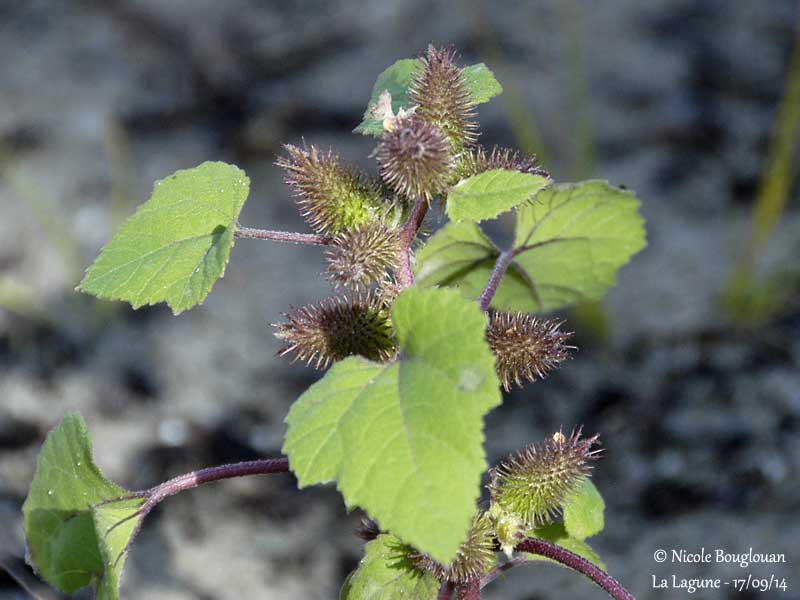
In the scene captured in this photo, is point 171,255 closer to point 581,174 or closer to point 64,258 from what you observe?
point 581,174

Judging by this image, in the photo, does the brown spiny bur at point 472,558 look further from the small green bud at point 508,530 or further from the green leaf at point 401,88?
the green leaf at point 401,88


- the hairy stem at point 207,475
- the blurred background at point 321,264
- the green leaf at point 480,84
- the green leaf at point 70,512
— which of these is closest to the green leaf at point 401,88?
the green leaf at point 480,84

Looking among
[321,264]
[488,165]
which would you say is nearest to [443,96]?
[488,165]

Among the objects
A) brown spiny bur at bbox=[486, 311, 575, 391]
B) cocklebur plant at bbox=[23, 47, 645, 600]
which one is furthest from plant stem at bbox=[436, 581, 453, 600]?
brown spiny bur at bbox=[486, 311, 575, 391]

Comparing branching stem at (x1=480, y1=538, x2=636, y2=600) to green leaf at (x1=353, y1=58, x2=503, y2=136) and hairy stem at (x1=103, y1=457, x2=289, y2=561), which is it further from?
green leaf at (x1=353, y1=58, x2=503, y2=136)

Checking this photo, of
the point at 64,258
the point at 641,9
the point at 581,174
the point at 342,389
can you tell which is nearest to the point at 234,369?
the point at 64,258

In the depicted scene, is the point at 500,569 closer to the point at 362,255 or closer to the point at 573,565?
the point at 573,565
